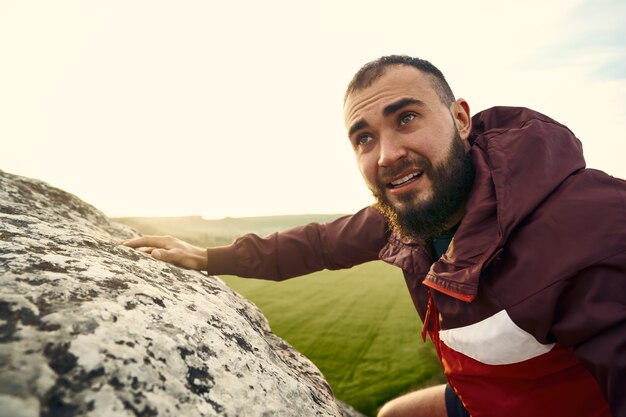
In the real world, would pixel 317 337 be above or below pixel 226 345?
below

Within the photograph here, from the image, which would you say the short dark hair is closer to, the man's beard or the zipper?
the man's beard

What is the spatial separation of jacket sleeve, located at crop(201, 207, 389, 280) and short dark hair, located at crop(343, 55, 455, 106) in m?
1.45

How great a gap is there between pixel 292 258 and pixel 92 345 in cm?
291

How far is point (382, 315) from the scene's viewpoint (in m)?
18.2

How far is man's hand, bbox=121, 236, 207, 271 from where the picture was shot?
8.86 feet

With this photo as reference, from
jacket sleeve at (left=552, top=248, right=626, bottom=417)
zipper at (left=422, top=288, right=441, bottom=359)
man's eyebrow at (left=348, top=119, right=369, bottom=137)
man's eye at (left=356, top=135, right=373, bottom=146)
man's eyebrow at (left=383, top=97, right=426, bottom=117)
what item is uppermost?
man's eyebrow at (left=383, top=97, right=426, bottom=117)

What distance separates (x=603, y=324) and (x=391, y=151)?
6.13 ft

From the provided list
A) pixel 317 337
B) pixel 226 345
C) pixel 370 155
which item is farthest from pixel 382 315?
pixel 226 345

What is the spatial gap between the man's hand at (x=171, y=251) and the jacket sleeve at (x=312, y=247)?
0.64m

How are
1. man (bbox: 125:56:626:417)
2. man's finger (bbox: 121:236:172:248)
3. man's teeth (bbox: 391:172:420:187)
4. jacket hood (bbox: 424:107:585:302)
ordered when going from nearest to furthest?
man (bbox: 125:56:626:417), jacket hood (bbox: 424:107:585:302), man's finger (bbox: 121:236:172:248), man's teeth (bbox: 391:172:420:187)

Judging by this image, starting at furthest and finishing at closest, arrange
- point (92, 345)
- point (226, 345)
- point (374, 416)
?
point (374, 416) → point (226, 345) → point (92, 345)

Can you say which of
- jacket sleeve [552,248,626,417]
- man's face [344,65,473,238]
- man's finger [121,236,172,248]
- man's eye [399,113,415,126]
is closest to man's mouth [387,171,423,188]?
man's face [344,65,473,238]

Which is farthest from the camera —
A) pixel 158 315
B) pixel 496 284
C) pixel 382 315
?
pixel 382 315

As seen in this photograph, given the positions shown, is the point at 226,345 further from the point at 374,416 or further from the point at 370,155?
the point at 374,416
